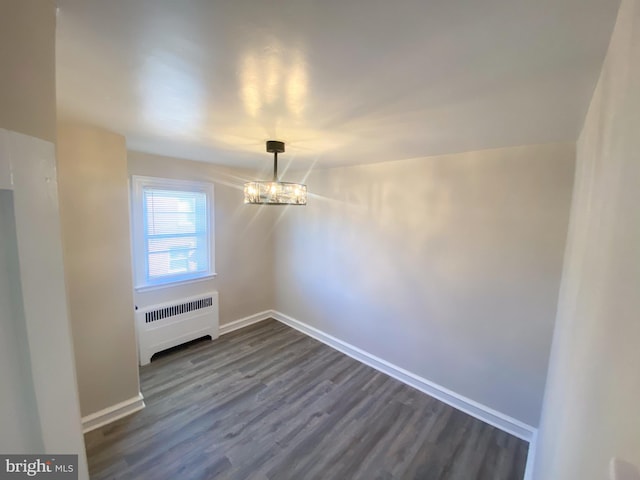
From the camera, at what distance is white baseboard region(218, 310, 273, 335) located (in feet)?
12.4

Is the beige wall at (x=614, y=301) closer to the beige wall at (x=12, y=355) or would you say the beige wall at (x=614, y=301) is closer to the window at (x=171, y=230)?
the beige wall at (x=12, y=355)

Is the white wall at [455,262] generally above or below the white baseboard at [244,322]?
above

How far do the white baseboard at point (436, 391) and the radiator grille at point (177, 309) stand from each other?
1.43 metres

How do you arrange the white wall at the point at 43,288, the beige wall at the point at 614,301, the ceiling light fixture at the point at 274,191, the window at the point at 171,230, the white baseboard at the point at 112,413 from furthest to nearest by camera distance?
1. the window at the point at 171,230
2. the white baseboard at the point at 112,413
3. the ceiling light fixture at the point at 274,191
4. the white wall at the point at 43,288
5. the beige wall at the point at 614,301

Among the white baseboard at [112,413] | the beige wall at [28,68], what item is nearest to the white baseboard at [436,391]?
the white baseboard at [112,413]

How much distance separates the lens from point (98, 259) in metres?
2.10

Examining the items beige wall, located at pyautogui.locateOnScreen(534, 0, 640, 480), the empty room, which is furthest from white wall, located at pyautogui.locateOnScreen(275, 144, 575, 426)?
beige wall, located at pyautogui.locateOnScreen(534, 0, 640, 480)

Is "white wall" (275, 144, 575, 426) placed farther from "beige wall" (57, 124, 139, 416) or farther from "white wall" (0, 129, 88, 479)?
"white wall" (0, 129, 88, 479)

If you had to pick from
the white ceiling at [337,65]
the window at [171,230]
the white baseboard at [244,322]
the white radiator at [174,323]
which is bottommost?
the white baseboard at [244,322]

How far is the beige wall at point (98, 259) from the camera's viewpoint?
1.95 metres

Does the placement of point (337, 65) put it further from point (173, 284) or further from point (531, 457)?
point (173, 284)

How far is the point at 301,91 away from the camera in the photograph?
122 cm

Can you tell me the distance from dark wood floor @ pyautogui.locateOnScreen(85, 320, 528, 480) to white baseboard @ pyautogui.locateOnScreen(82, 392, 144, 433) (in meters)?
0.06

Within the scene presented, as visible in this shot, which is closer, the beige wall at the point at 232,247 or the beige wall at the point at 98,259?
the beige wall at the point at 98,259
